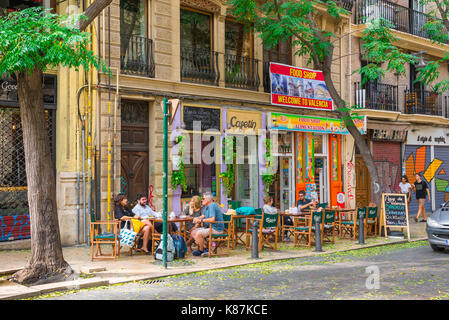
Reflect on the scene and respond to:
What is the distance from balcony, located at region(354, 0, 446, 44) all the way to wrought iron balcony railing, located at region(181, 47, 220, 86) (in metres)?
7.67

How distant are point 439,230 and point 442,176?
14.5 m

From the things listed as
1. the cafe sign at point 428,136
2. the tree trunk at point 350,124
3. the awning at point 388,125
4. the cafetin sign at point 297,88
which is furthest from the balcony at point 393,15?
the tree trunk at point 350,124

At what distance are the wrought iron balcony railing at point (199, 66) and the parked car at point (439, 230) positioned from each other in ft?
24.5

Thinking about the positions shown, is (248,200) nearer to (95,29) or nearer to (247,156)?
(247,156)

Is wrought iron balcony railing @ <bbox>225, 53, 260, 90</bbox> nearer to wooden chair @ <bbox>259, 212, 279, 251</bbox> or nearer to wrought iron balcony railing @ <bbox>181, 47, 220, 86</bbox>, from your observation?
wrought iron balcony railing @ <bbox>181, 47, 220, 86</bbox>

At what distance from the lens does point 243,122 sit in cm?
1633

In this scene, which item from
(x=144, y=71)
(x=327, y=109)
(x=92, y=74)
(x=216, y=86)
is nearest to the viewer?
(x=92, y=74)

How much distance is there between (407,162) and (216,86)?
11.4 m

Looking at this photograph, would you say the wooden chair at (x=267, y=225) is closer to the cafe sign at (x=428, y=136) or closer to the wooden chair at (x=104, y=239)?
the wooden chair at (x=104, y=239)

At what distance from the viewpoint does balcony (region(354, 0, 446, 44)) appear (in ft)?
67.5

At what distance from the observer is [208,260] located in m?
10.5

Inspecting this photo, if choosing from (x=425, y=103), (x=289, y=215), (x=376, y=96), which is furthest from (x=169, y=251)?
(x=425, y=103)

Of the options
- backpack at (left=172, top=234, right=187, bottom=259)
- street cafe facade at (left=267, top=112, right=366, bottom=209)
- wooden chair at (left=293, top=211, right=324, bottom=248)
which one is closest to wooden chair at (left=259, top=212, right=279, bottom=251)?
wooden chair at (left=293, top=211, right=324, bottom=248)

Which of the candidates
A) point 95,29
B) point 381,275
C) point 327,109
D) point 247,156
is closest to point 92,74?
point 95,29
